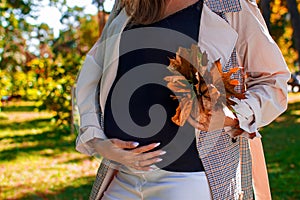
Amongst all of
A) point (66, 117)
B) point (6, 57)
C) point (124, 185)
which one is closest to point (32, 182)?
point (6, 57)

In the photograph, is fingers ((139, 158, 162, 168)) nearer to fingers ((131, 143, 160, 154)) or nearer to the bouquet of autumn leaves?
fingers ((131, 143, 160, 154))

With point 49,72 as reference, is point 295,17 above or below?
above

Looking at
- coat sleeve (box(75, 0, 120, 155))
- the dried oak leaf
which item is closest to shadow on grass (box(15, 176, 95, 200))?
coat sleeve (box(75, 0, 120, 155))

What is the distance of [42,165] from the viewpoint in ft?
26.6

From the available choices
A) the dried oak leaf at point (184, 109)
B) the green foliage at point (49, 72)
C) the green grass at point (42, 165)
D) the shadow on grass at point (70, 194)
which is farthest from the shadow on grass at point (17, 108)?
the dried oak leaf at point (184, 109)

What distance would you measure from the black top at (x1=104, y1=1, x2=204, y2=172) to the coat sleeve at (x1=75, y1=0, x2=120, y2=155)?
0.05 meters

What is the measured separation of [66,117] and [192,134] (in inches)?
285

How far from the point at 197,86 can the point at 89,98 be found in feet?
1.98

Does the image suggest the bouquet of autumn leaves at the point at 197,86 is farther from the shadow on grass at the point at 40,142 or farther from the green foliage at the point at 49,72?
the shadow on grass at the point at 40,142

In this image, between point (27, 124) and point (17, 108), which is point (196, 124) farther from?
point (17, 108)

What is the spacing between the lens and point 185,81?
5.83 ft

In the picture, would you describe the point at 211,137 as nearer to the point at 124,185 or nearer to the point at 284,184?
the point at 124,185

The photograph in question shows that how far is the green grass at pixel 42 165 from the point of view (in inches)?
257

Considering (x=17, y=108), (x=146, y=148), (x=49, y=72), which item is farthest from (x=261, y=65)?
(x=17, y=108)
